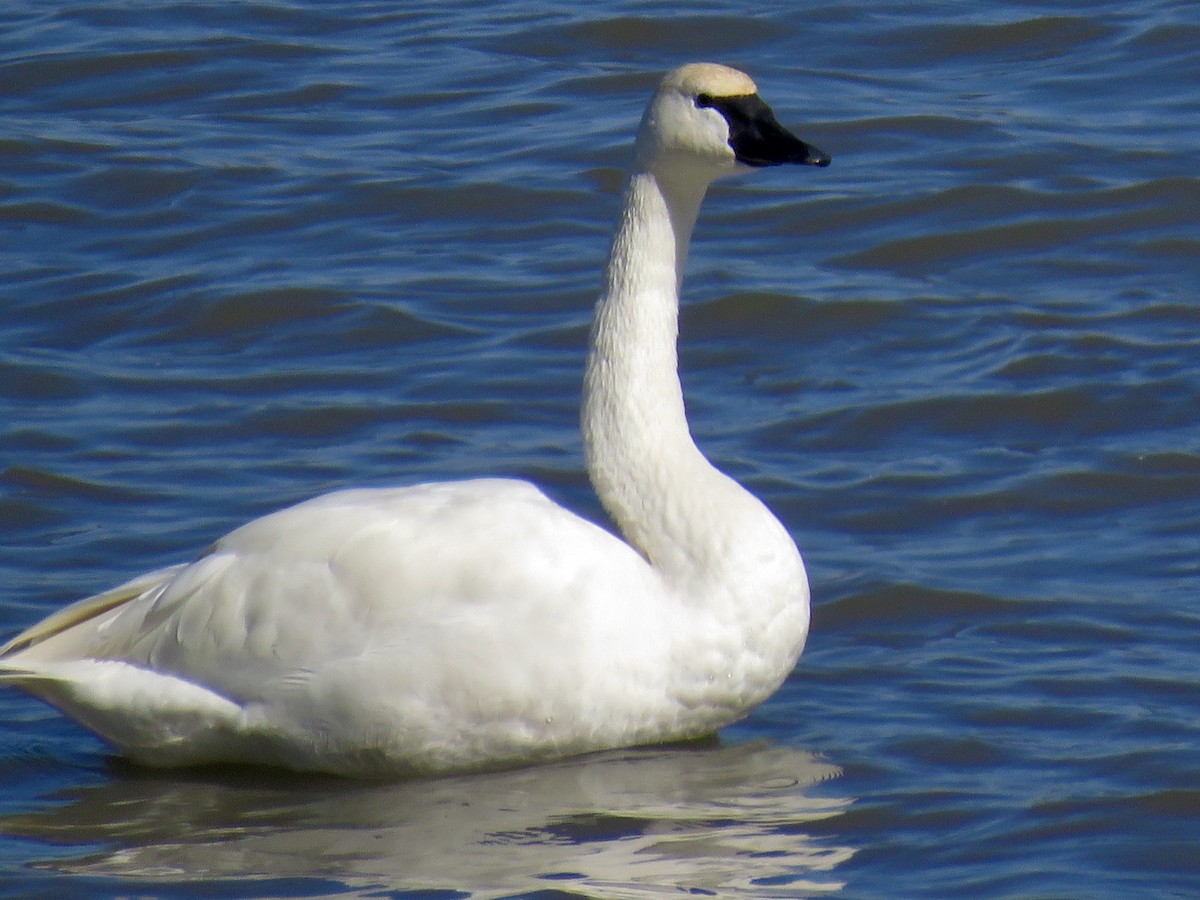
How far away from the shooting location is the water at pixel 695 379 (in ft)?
16.8

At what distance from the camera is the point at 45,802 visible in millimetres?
5453

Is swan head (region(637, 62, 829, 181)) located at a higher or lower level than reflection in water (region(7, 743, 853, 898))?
higher

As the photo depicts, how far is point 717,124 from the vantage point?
5.61 m

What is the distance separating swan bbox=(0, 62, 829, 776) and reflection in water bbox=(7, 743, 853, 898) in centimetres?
8

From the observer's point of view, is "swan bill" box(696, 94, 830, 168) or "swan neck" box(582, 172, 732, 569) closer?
"swan bill" box(696, 94, 830, 168)

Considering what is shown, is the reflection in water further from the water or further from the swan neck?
the swan neck

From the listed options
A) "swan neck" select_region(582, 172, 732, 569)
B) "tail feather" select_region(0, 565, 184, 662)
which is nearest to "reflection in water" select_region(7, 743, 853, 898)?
"tail feather" select_region(0, 565, 184, 662)

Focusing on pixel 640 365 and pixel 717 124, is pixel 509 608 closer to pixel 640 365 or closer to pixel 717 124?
pixel 640 365

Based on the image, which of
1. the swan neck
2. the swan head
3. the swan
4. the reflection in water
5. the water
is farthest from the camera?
the swan neck

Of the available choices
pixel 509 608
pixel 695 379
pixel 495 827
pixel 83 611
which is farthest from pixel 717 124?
pixel 695 379

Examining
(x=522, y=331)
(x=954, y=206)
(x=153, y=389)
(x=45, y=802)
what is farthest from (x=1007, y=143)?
(x=45, y=802)

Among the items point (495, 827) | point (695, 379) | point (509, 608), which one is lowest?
point (495, 827)

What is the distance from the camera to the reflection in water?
15.8 ft

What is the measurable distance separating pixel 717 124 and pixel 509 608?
4.24 ft
